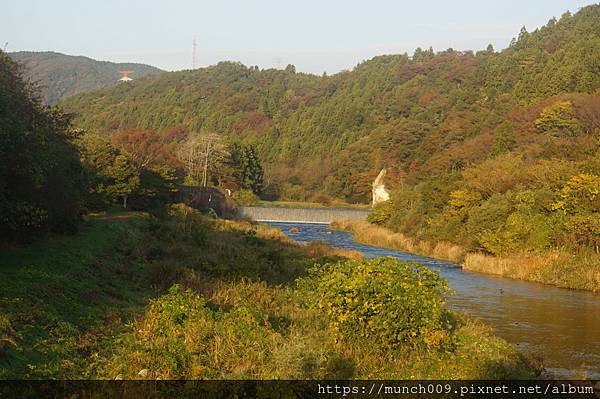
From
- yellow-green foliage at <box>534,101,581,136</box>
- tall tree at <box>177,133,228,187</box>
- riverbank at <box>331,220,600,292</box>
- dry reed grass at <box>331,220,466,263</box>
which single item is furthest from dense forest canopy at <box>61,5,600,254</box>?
tall tree at <box>177,133,228,187</box>

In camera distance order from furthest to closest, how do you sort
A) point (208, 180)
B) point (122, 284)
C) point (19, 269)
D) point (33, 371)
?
point (208, 180) → point (122, 284) → point (19, 269) → point (33, 371)

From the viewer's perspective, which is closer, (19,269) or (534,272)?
(19,269)

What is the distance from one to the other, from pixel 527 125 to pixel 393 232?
2478 cm

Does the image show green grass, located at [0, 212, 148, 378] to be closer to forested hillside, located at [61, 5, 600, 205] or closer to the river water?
the river water

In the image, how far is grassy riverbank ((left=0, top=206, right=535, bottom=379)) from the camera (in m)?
11.5

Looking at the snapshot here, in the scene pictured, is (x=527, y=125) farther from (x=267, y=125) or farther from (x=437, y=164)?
(x=267, y=125)

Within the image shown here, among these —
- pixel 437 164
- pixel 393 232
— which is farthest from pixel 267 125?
pixel 393 232

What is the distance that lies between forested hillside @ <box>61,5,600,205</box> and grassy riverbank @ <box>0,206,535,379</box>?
36.9 m

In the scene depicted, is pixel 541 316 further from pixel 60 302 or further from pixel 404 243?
pixel 404 243

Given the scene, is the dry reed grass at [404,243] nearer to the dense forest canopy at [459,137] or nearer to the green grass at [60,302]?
the dense forest canopy at [459,137]

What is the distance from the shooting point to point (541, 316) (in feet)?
76.7

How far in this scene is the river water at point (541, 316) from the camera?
669 inches

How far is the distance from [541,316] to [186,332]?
14.4 meters

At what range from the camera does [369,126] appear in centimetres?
15688
